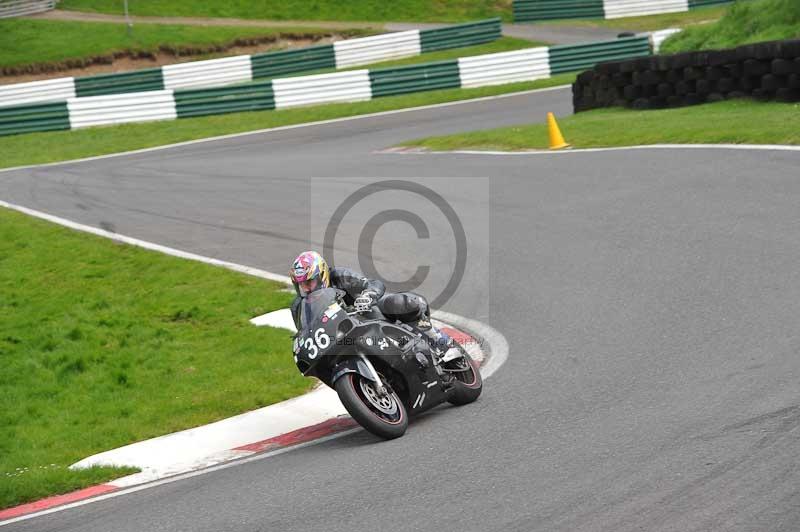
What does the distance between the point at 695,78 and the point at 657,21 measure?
2424cm

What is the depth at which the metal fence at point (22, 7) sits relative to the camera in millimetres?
44031

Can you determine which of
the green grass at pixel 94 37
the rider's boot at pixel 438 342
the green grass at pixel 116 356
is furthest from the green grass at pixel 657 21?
the rider's boot at pixel 438 342

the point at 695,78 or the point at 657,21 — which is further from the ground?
the point at 657,21

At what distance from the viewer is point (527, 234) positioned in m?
13.2

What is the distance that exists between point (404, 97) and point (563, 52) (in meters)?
5.49

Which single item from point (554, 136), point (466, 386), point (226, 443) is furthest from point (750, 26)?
point (226, 443)

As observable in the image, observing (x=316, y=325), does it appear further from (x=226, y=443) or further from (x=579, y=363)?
(x=579, y=363)

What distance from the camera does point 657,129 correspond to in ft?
A: 59.1

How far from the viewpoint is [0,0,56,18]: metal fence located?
44.0 metres

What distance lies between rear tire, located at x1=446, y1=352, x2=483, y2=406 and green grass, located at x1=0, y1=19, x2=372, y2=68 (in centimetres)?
3418

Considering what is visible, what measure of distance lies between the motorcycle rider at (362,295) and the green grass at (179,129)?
18223mm

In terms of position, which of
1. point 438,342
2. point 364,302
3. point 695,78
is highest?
point 695,78

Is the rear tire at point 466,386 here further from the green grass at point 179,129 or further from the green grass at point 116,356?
the green grass at point 179,129

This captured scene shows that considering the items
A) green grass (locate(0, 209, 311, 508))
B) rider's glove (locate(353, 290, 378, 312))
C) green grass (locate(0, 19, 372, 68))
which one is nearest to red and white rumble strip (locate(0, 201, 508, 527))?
green grass (locate(0, 209, 311, 508))
